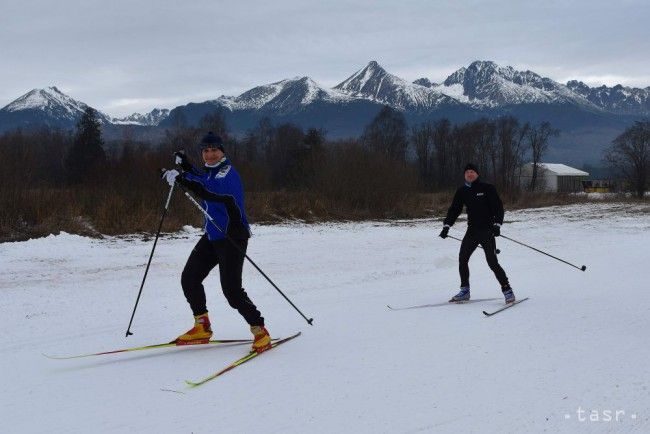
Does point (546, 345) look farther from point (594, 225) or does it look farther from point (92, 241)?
point (594, 225)

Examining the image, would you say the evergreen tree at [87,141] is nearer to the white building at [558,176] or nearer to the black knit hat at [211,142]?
the black knit hat at [211,142]

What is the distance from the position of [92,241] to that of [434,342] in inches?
532

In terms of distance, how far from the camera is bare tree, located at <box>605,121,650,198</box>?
7806 centimetres

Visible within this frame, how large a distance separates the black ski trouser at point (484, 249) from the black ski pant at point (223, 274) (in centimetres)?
368

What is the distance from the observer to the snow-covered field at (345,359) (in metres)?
4.00

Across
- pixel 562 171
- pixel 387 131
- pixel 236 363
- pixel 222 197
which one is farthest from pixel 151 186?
pixel 562 171

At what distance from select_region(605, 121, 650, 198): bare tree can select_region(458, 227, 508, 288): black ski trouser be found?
77.2 meters

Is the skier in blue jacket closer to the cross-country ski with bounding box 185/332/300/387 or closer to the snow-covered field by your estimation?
the cross-country ski with bounding box 185/332/300/387

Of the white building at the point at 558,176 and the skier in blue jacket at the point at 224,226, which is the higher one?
the white building at the point at 558,176

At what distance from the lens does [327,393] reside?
14.6ft

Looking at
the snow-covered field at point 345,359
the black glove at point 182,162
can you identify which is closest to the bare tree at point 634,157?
the snow-covered field at point 345,359

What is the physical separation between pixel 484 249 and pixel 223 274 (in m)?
4.15

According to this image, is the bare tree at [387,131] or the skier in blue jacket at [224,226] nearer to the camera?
the skier in blue jacket at [224,226]

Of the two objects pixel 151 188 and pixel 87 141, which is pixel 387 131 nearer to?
pixel 87 141
